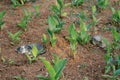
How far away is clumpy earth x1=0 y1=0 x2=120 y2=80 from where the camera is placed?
3.05m

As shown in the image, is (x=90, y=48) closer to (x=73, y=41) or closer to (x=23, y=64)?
(x=73, y=41)

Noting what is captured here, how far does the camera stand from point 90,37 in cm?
367

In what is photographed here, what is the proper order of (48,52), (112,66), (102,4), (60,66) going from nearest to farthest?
(60,66), (112,66), (48,52), (102,4)

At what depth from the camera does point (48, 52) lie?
3.37 metres

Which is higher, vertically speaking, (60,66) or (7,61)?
(60,66)

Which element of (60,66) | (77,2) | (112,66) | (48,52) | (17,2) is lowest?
(112,66)

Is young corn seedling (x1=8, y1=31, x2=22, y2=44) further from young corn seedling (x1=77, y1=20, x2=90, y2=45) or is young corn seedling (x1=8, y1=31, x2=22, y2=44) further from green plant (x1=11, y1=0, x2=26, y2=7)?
green plant (x1=11, y1=0, x2=26, y2=7)

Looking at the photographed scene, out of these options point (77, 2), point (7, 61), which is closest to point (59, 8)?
point (77, 2)

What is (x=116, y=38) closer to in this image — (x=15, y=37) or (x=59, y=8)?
(x=59, y=8)

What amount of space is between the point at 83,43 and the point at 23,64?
0.81 m

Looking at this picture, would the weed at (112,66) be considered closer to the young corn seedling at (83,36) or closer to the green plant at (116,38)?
the green plant at (116,38)

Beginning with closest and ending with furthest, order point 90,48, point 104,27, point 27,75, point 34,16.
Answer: point 27,75
point 90,48
point 104,27
point 34,16

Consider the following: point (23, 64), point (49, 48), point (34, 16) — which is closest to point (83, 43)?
point (49, 48)

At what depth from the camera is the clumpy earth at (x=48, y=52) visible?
3053 millimetres
